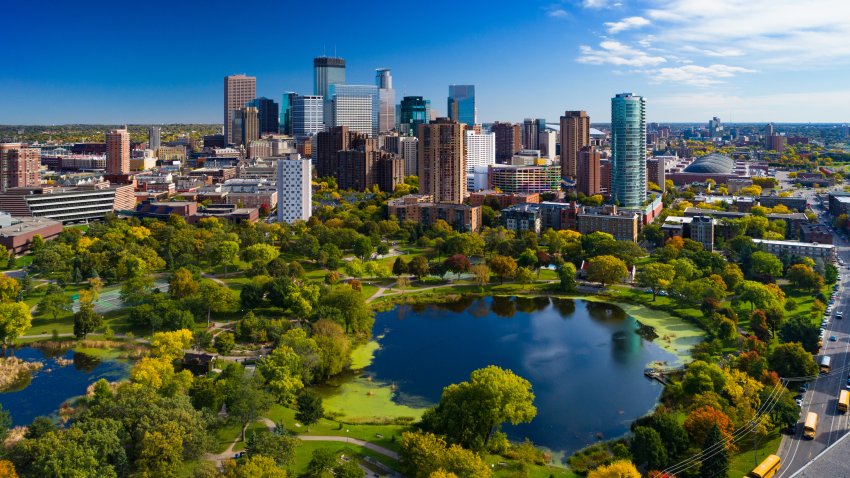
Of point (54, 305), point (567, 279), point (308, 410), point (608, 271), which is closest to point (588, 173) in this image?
point (608, 271)

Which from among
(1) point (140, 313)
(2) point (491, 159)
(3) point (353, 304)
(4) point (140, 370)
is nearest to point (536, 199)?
(2) point (491, 159)

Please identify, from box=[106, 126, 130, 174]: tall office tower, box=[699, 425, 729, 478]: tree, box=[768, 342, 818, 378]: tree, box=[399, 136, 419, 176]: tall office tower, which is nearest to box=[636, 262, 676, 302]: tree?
box=[768, 342, 818, 378]: tree

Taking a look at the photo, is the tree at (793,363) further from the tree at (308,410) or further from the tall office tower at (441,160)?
the tall office tower at (441,160)

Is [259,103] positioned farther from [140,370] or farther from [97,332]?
[140,370]

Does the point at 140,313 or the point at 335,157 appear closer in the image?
the point at 140,313

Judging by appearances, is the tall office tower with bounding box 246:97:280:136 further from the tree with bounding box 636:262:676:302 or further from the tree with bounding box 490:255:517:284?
the tree with bounding box 636:262:676:302

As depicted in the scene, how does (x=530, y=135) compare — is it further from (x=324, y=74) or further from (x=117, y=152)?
(x=117, y=152)

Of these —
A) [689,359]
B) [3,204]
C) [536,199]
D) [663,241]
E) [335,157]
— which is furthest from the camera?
[335,157]

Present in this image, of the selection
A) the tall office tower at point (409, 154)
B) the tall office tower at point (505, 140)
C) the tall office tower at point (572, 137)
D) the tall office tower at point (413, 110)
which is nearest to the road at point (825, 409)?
the tall office tower at point (572, 137)
